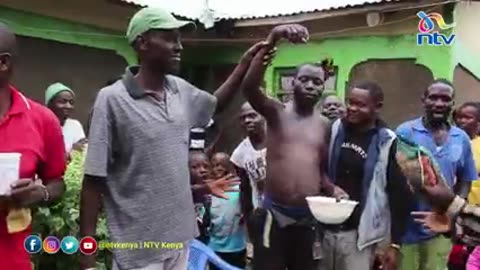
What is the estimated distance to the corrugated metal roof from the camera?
10789 mm

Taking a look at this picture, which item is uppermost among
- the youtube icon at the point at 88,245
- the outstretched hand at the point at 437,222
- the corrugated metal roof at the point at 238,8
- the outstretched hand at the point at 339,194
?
the corrugated metal roof at the point at 238,8

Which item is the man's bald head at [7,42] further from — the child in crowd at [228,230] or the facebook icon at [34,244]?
the child in crowd at [228,230]

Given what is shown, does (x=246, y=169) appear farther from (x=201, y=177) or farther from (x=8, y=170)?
(x=8, y=170)

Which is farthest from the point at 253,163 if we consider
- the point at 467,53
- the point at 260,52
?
the point at 467,53

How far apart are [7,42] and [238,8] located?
8642 millimetres

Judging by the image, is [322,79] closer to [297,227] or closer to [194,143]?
[297,227]

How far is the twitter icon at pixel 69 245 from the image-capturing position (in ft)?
14.4

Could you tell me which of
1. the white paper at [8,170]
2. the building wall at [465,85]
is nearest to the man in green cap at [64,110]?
the white paper at [8,170]

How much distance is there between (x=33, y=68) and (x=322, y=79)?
513cm

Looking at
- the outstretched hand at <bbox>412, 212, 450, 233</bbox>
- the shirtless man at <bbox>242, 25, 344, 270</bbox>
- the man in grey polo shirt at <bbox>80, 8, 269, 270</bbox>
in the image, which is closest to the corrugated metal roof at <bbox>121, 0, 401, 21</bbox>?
the shirtless man at <bbox>242, 25, 344, 270</bbox>

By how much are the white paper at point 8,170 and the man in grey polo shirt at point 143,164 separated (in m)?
0.42

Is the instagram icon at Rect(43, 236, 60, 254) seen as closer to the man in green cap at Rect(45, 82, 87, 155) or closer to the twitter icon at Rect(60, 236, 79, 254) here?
the twitter icon at Rect(60, 236, 79, 254)

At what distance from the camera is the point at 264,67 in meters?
4.15

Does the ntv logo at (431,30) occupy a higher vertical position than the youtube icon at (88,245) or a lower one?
higher
